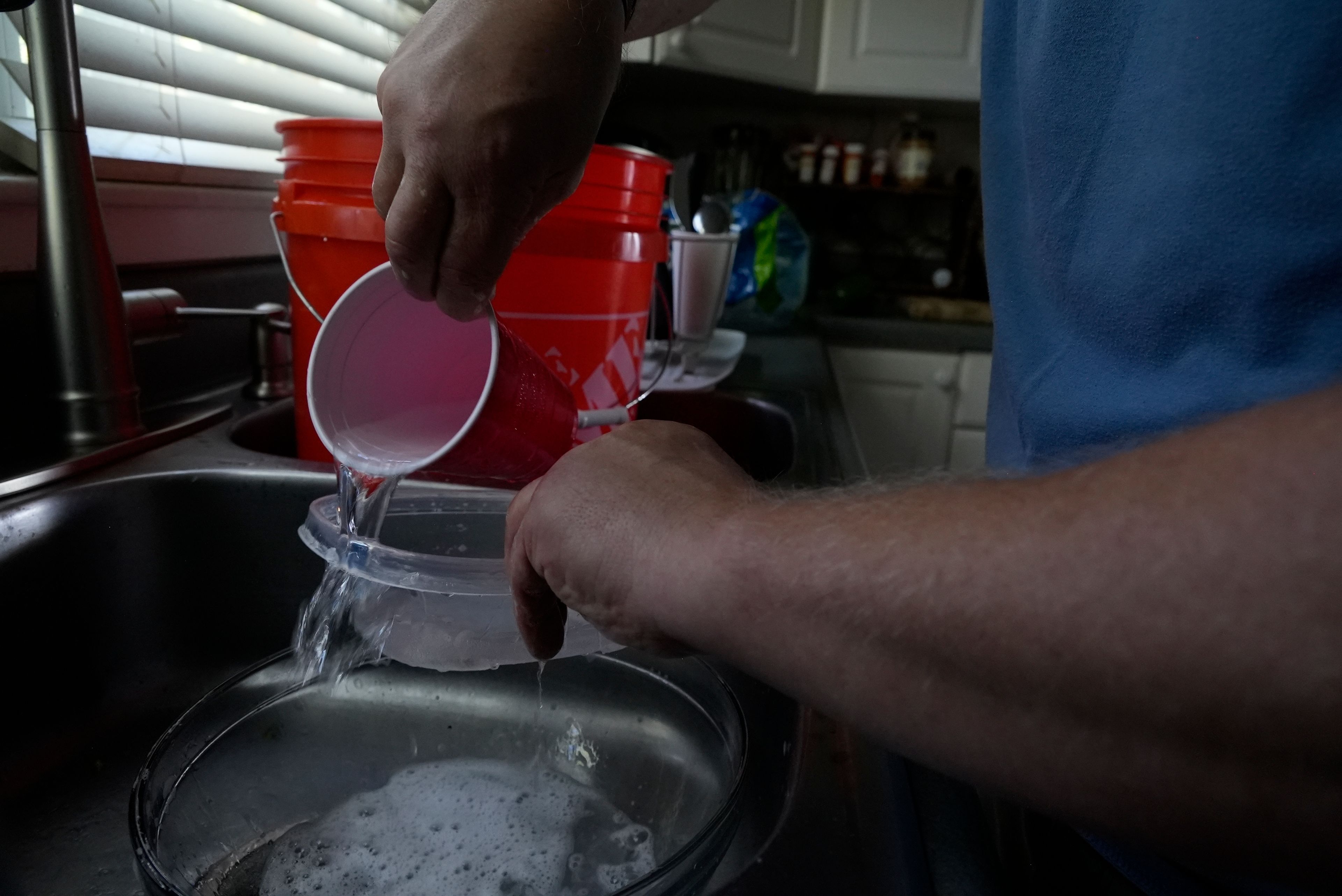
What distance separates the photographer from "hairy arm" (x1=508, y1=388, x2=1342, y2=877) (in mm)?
196

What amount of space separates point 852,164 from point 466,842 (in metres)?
2.42

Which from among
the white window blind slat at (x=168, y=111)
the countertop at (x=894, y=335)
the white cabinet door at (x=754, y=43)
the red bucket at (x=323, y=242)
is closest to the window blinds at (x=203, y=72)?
the white window blind slat at (x=168, y=111)

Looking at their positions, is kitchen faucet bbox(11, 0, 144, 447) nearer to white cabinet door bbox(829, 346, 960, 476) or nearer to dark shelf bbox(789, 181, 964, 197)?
white cabinet door bbox(829, 346, 960, 476)

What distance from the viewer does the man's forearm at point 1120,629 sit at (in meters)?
0.20

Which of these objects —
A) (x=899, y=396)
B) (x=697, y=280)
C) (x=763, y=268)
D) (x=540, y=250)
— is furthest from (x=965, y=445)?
(x=540, y=250)

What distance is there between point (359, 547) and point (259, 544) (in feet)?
1.03

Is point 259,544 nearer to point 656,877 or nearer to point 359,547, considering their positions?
point 359,547

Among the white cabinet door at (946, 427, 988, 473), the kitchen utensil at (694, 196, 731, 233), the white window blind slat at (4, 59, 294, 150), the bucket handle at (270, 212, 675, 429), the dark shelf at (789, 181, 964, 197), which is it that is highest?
the dark shelf at (789, 181, 964, 197)

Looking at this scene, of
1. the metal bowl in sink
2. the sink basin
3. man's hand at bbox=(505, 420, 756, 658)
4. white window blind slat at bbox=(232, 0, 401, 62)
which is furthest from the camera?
white window blind slat at bbox=(232, 0, 401, 62)

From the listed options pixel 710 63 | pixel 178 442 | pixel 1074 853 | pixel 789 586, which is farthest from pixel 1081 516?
pixel 710 63

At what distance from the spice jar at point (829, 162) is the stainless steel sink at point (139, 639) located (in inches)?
76.2

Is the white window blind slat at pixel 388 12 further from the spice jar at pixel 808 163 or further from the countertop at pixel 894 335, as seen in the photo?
the spice jar at pixel 808 163

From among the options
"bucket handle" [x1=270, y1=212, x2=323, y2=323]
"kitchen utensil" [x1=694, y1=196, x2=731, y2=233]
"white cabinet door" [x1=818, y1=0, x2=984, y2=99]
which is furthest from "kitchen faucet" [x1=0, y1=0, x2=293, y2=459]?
"white cabinet door" [x1=818, y1=0, x2=984, y2=99]

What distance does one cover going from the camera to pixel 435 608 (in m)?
0.47
